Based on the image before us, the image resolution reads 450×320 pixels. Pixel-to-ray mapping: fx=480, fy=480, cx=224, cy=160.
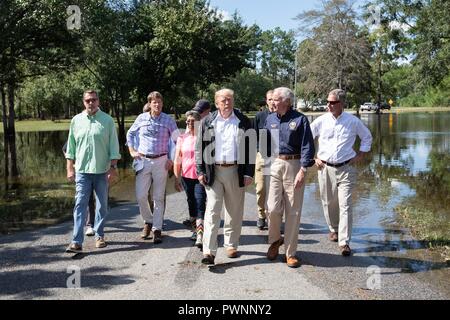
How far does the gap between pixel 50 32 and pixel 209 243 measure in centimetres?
1395

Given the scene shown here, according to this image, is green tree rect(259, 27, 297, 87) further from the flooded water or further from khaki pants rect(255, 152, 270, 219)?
khaki pants rect(255, 152, 270, 219)

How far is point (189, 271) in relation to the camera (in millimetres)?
5500

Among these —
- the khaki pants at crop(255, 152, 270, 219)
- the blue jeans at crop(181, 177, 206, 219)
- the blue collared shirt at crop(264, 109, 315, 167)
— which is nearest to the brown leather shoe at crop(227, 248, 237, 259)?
the blue jeans at crop(181, 177, 206, 219)

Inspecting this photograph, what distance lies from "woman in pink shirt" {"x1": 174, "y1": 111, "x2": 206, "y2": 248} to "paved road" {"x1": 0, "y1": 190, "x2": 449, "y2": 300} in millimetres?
463

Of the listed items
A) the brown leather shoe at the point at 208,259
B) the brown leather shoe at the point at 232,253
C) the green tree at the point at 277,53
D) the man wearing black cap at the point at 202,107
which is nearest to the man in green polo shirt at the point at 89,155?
the man wearing black cap at the point at 202,107

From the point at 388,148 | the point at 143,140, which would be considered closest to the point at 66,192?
the point at 143,140

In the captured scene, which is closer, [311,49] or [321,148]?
[321,148]

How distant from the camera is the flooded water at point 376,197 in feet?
21.4

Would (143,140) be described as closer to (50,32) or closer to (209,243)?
(209,243)

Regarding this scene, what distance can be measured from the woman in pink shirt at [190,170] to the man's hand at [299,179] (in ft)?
4.76

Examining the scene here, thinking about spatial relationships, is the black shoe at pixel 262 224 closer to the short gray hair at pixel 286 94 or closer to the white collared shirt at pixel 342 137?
the white collared shirt at pixel 342 137

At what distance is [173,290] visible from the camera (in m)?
4.90

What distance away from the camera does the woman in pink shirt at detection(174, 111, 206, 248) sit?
6605 millimetres

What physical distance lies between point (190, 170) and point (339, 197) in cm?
209
